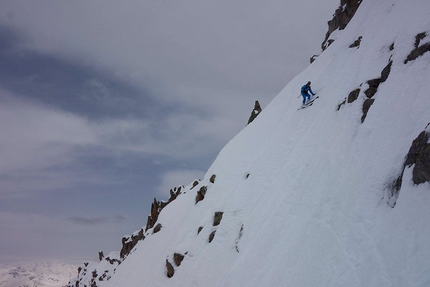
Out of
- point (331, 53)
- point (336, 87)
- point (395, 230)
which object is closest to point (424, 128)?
point (395, 230)

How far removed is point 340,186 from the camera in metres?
11.8

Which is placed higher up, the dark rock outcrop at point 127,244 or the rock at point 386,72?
the dark rock outcrop at point 127,244

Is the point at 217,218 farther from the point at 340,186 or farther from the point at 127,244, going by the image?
the point at 127,244

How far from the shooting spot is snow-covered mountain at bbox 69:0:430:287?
8227 millimetres

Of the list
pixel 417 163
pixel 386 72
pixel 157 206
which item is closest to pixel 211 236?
pixel 417 163

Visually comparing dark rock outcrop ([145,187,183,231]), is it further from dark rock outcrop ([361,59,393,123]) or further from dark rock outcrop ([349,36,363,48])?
dark rock outcrop ([361,59,393,123])

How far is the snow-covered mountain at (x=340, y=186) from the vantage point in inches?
324

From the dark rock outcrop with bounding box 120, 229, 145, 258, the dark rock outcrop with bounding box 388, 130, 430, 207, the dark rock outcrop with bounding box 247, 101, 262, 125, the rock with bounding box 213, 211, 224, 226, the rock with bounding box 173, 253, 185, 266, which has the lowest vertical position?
the dark rock outcrop with bounding box 388, 130, 430, 207

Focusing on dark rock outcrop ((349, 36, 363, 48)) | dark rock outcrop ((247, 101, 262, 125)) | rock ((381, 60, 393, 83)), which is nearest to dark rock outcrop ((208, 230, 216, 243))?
rock ((381, 60, 393, 83))

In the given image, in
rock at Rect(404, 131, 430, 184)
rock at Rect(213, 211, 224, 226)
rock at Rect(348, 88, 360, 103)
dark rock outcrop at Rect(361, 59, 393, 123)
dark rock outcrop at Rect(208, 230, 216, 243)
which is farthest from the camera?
rock at Rect(213, 211, 224, 226)

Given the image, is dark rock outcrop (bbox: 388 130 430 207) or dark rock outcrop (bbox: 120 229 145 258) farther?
dark rock outcrop (bbox: 120 229 145 258)

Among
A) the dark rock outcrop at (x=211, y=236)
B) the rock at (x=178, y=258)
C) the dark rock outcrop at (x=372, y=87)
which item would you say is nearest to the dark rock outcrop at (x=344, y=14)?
the dark rock outcrop at (x=372, y=87)

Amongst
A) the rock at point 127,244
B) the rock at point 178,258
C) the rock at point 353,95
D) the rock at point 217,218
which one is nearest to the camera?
the rock at point 353,95

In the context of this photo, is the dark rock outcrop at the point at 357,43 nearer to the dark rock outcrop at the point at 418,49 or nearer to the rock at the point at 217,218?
the dark rock outcrop at the point at 418,49
